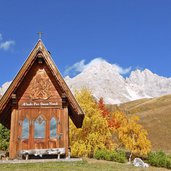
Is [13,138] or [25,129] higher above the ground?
[25,129]

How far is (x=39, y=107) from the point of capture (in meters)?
21.1

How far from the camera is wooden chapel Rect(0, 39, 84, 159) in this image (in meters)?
20.4

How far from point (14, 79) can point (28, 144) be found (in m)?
4.30

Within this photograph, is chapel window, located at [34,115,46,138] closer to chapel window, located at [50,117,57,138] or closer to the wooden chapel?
the wooden chapel

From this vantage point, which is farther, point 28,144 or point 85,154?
point 85,154

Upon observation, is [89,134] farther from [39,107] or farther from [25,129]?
[25,129]

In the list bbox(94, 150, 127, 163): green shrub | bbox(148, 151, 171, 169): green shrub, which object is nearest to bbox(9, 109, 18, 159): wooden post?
bbox(94, 150, 127, 163): green shrub

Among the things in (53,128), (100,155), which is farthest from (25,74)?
(100,155)

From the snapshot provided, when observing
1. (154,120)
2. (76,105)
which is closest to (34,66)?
(76,105)

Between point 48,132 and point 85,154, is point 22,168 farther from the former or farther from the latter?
point 85,154

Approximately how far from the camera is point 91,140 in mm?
45719

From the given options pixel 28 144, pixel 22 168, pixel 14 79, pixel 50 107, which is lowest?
pixel 22 168

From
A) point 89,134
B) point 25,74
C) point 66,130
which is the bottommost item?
point 66,130

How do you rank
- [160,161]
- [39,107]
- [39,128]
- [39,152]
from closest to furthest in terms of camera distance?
[39,152]
[39,128]
[39,107]
[160,161]
